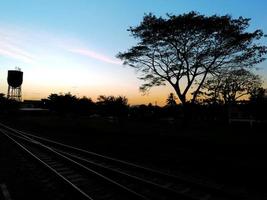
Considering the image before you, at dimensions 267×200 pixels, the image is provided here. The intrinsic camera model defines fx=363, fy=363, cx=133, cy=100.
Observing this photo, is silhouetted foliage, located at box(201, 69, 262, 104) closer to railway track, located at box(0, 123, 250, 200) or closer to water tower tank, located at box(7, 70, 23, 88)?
railway track, located at box(0, 123, 250, 200)

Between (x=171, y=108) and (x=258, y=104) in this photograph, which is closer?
(x=258, y=104)

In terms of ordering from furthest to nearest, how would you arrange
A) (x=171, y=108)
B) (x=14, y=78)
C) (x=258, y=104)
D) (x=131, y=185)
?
(x=171, y=108)
(x=14, y=78)
(x=258, y=104)
(x=131, y=185)

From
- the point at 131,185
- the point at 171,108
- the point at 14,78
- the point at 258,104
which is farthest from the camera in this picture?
the point at 171,108

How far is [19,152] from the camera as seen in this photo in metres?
21.0

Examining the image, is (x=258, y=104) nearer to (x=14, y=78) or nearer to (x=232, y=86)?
(x=232, y=86)

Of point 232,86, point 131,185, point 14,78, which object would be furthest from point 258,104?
point 14,78

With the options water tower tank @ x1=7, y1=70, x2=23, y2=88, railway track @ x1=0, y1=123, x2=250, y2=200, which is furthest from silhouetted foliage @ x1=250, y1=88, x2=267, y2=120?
water tower tank @ x1=7, y1=70, x2=23, y2=88

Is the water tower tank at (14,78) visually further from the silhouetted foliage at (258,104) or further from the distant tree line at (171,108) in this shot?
the silhouetted foliage at (258,104)

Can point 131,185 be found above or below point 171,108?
below

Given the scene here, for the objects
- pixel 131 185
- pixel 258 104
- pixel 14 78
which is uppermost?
pixel 14 78

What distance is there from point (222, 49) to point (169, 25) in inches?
246

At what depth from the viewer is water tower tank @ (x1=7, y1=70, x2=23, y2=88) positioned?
10988 cm

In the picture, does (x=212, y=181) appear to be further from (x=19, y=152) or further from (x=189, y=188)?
(x=19, y=152)

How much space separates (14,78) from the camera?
110 metres
